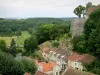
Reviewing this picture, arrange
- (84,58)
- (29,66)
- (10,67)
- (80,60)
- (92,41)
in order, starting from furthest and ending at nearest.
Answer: (29,66), (84,58), (80,60), (92,41), (10,67)

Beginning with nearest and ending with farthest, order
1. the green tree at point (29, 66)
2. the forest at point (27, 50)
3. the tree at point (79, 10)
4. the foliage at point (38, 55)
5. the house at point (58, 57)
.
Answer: the forest at point (27, 50), the green tree at point (29, 66), the house at point (58, 57), the foliage at point (38, 55), the tree at point (79, 10)

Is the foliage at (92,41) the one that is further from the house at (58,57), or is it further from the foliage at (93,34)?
the house at (58,57)

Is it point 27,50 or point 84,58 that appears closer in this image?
point 84,58

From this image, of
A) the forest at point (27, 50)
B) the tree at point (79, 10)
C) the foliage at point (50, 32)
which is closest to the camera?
the forest at point (27, 50)

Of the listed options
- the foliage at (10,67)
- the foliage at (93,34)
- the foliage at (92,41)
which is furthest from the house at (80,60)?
the foliage at (10,67)

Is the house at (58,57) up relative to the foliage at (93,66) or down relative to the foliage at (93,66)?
down

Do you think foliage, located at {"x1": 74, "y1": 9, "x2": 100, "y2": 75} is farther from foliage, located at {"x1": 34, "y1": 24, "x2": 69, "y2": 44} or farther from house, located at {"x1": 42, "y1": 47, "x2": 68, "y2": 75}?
foliage, located at {"x1": 34, "y1": 24, "x2": 69, "y2": 44}

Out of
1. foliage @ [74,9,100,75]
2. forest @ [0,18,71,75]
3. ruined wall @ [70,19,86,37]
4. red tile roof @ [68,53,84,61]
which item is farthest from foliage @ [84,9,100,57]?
forest @ [0,18,71,75]

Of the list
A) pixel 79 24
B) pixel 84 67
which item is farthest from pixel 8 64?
pixel 79 24

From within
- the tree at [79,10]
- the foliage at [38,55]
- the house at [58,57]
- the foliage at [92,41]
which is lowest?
the foliage at [38,55]

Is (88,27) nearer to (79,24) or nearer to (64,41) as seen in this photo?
(79,24)

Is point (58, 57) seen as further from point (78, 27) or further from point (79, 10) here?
point (79, 10)

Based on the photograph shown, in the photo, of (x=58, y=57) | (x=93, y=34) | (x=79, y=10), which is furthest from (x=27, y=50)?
(x=93, y=34)
